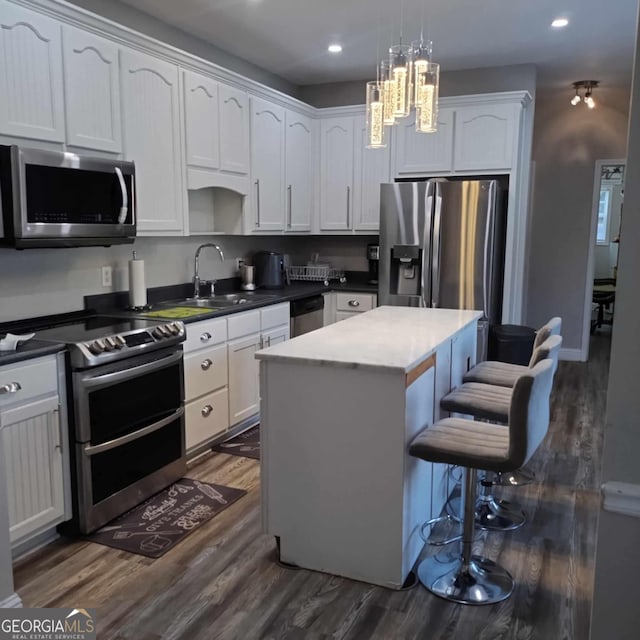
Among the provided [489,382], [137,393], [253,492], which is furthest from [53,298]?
[489,382]

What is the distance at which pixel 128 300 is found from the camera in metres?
3.73

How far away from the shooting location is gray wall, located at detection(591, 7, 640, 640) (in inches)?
47.6

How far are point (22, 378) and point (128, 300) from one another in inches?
54.8

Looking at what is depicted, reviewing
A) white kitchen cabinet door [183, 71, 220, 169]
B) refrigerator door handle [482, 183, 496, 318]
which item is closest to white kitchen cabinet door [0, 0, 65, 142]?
white kitchen cabinet door [183, 71, 220, 169]

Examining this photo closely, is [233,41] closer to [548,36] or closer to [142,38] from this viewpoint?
[142,38]

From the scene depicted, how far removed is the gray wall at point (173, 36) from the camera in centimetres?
352

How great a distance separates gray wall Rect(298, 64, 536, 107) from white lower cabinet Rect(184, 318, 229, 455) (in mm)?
2970

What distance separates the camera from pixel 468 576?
2.35 meters

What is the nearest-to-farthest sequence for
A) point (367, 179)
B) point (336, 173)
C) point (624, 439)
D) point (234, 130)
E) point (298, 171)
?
point (624, 439) < point (234, 130) < point (298, 171) < point (367, 179) < point (336, 173)

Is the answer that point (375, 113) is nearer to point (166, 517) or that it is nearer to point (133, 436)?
point (133, 436)

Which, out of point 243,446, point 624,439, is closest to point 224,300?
point 243,446

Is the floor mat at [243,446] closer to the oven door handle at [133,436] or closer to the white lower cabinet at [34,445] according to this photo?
the oven door handle at [133,436]

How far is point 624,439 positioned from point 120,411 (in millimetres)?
2235

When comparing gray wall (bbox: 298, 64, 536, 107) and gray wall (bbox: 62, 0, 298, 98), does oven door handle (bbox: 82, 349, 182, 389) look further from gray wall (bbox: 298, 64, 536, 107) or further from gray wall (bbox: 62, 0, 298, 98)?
gray wall (bbox: 298, 64, 536, 107)
